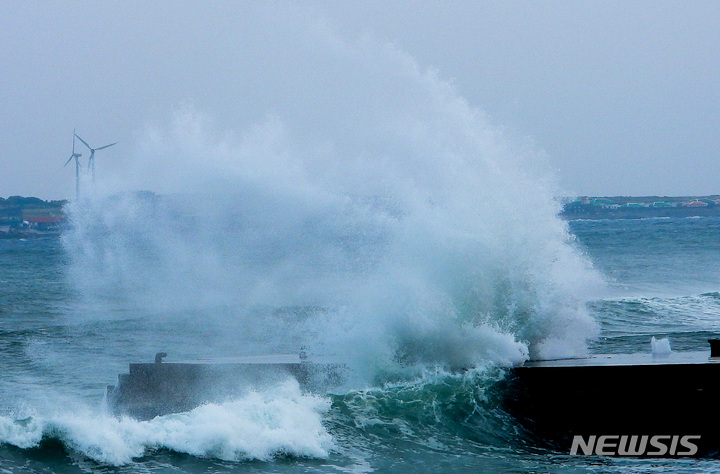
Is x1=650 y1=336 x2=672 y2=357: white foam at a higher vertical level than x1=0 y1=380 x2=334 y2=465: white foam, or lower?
higher

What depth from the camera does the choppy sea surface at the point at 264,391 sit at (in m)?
11.9

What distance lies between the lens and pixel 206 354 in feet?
68.2

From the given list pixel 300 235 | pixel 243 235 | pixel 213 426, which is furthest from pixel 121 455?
pixel 300 235

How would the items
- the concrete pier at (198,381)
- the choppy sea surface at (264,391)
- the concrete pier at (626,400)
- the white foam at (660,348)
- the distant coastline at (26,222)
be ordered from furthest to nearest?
the distant coastline at (26,222), the concrete pier at (198,381), the white foam at (660,348), the choppy sea surface at (264,391), the concrete pier at (626,400)

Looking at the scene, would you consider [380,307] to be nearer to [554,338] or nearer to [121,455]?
[554,338]

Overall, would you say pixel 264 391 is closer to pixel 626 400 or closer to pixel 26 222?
pixel 626 400

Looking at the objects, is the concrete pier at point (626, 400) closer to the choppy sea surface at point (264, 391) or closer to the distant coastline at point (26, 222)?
the choppy sea surface at point (264, 391)

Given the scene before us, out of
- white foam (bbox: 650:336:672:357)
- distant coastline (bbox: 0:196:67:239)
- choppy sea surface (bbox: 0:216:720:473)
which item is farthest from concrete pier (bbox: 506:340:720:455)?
distant coastline (bbox: 0:196:67:239)

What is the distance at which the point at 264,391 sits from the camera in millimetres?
13500

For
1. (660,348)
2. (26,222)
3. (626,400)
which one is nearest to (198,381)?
(626,400)

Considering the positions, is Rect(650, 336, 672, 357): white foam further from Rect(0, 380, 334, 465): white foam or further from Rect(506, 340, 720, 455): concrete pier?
Rect(0, 380, 334, 465): white foam

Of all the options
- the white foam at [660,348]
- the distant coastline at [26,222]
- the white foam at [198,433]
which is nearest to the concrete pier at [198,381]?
the white foam at [198,433]

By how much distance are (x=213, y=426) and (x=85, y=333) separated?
1539 cm

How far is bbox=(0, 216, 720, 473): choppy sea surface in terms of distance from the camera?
1191 centimetres
